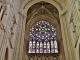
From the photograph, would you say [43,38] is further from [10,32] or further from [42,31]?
[10,32]

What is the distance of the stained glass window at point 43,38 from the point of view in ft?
49.2

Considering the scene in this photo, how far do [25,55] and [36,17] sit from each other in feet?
14.2

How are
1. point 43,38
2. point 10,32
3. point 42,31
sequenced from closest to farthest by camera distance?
point 10,32 → point 43,38 → point 42,31

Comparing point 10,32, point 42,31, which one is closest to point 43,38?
point 42,31

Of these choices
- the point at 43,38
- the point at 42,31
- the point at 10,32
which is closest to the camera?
the point at 10,32

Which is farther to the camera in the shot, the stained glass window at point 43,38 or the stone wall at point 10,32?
the stained glass window at point 43,38

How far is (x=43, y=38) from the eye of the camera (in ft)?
51.5

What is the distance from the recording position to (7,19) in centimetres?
840

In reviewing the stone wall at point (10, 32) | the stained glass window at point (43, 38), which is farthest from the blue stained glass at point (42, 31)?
the stone wall at point (10, 32)

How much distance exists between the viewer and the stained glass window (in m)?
15.0

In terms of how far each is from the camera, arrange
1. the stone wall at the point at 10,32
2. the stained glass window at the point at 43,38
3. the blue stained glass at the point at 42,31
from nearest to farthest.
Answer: the stone wall at the point at 10,32, the stained glass window at the point at 43,38, the blue stained glass at the point at 42,31

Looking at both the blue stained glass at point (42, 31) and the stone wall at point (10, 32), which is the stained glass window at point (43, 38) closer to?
the blue stained glass at point (42, 31)

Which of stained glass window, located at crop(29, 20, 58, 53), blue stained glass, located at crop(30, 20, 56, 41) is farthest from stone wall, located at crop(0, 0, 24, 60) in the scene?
blue stained glass, located at crop(30, 20, 56, 41)

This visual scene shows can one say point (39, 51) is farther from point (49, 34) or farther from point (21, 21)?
point (21, 21)
